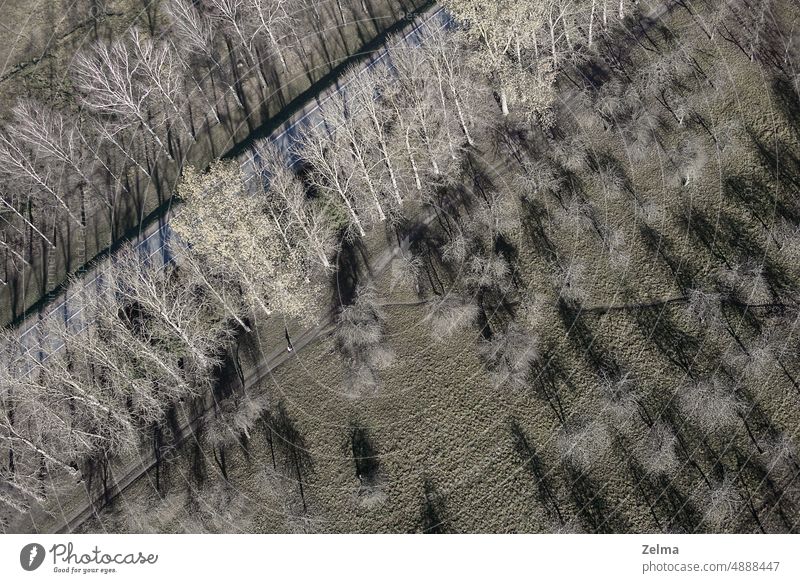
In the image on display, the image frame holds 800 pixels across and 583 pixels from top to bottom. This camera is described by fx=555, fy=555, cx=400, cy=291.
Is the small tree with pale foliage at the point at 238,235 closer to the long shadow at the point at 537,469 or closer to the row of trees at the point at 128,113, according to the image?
the row of trees at the point at 128,113

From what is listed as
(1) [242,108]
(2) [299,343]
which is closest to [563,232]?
(2) [299,343]

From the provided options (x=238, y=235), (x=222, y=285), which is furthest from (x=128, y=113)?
(x=238, y=235)

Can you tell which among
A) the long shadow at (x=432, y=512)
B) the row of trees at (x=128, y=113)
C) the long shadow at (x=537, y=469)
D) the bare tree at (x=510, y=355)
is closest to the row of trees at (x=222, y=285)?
the bare tree at (x=510, y=355)

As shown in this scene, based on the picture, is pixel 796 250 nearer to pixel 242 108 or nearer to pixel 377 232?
pixel 377 232

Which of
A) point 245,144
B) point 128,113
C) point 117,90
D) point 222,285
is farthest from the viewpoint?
point 245,144

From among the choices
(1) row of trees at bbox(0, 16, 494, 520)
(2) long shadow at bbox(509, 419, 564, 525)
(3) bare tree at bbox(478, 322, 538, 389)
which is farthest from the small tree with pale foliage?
(2) long shadow at bbox(509, 419, 564, 525)

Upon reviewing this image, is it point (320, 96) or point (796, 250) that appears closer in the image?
point (796, 250)

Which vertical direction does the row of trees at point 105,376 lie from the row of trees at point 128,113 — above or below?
below

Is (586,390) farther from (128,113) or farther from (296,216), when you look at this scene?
(128,113)
